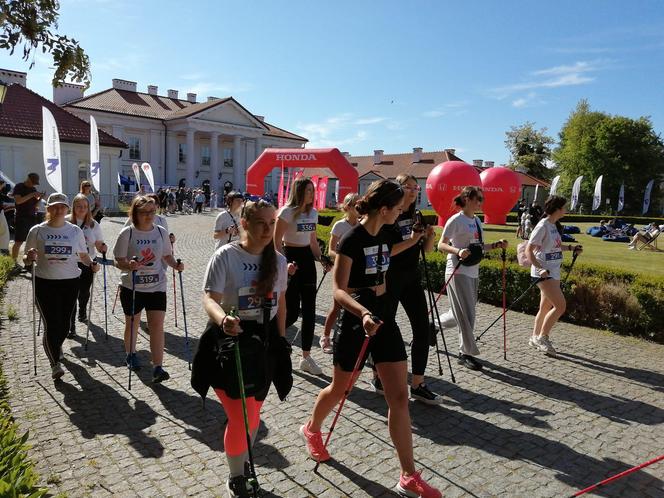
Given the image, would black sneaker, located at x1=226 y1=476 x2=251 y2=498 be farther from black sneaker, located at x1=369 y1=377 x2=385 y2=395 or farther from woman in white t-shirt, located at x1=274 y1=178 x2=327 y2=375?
woman in white t-shirt, located at x1=274 y1=178 x2=327 y2=375

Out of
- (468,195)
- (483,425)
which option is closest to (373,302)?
(483,425)

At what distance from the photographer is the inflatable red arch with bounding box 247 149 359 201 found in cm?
2342

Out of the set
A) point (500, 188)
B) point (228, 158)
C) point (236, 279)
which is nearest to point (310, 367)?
point (236, 279)

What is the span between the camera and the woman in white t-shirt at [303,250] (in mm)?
5469

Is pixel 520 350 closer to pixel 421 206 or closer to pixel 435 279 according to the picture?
pixel 435 279

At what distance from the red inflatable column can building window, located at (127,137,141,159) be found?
107 ft

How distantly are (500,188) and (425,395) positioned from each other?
78.8ft

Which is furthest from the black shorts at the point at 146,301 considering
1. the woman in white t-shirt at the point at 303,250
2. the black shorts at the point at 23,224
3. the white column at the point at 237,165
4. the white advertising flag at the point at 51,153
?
the white column at the point at 237,165

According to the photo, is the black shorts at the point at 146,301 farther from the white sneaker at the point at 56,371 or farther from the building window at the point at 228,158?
the building window at the point at 228,158

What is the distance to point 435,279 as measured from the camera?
1083cm

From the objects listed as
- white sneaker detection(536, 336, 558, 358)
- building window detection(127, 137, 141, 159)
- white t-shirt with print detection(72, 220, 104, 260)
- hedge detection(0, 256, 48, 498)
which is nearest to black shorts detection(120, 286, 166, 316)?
hedge detection(0, 256, 48, 498)

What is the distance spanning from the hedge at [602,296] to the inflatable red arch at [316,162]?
13642 mm

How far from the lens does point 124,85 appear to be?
1950 inches

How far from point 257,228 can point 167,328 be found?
486cm
